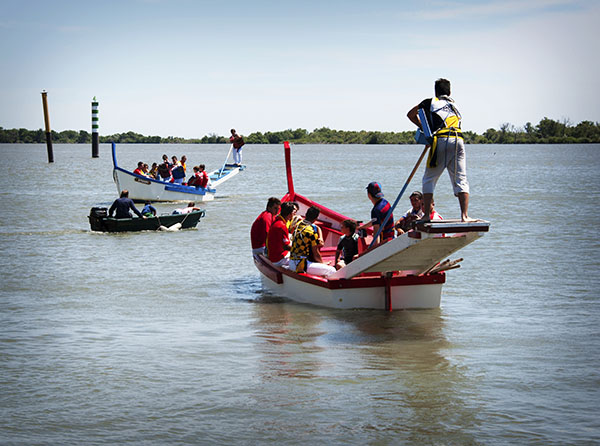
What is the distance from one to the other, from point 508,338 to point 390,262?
75.6 inches

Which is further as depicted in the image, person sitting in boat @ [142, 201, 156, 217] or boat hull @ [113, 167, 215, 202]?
boat hull @ [113, 167, 215, 202]

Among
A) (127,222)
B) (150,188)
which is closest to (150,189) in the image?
(150,188)

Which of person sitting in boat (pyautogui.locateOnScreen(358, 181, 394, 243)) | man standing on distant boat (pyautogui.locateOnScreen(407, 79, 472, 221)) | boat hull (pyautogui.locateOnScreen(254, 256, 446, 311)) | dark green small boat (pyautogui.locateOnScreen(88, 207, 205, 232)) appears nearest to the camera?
man standing on distant boat (pyautogui.locateOnScreen(407, 79, 472, 221))

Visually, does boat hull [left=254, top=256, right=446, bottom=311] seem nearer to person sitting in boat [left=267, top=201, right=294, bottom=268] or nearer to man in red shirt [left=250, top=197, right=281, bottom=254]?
person sitting in boat [left=267, top=201, right=294, bottom=268]

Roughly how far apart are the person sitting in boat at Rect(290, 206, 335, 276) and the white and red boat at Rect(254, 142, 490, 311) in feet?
0.41

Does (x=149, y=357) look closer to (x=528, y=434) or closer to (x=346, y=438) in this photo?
(x=346, y=438)

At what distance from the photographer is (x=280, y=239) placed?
12680 millimetres

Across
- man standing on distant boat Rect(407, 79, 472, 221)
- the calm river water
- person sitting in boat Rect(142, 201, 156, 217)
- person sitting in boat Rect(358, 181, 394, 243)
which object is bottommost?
the calm river water

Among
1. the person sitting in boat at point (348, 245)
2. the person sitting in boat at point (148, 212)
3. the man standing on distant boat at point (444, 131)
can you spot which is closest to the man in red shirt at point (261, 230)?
the person sitting in boat at point (348, 245)

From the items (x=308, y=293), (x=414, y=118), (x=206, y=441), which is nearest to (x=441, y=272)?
(x=308, y=293)

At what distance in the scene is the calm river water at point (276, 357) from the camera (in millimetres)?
7121

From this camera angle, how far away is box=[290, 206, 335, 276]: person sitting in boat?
11742 mm

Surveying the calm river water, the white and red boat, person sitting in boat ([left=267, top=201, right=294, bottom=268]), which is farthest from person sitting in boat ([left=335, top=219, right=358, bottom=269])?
person sitting in boat ([left=267, top=201, right=294, bottom=268])

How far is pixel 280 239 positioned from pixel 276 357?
3.53 metres
